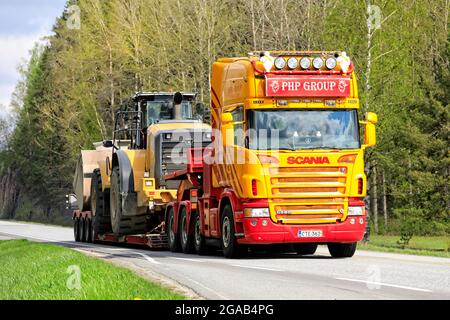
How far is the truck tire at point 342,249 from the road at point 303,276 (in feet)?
0.51

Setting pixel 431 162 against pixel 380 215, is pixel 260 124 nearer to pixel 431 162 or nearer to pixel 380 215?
pixel 431 162

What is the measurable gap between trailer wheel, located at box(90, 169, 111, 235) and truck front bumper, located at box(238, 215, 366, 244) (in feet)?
37.1

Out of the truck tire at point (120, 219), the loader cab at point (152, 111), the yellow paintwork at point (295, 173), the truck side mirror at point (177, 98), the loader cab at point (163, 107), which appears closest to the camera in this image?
the yellow paintwork at point (295, 173)

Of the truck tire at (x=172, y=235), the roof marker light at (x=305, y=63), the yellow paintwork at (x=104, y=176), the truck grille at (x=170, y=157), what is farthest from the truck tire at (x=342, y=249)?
the yellow paintwork at (x=104, y=176)

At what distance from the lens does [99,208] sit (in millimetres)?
32250

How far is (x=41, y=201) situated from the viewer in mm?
96688

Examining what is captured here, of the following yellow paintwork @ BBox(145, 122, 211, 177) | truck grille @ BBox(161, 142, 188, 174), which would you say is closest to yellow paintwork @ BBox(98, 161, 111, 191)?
yellow paintwork @ BBox(145, 122, 211, 177)

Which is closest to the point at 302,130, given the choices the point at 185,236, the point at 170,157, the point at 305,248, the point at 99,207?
the point at 305,248

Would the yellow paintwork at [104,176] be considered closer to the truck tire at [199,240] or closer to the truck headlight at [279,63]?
the truck tire at [199,240]

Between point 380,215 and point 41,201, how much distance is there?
144 feet

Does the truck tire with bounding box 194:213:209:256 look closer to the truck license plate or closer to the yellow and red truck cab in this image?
the yellow and red truck cab

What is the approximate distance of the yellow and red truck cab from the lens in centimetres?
2091

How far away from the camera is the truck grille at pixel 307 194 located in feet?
68.7

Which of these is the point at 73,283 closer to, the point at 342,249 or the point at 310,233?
the point at 310,233
